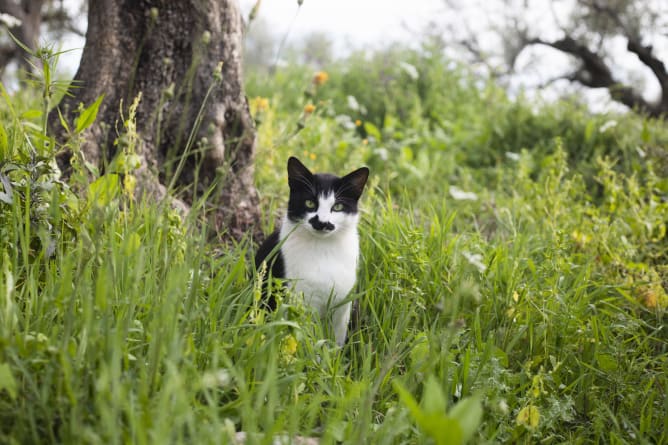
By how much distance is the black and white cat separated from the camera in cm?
233

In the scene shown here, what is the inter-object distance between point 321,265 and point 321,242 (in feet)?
0.40

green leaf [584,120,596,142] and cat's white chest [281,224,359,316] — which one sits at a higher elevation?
green leaf [584,120,596,142]

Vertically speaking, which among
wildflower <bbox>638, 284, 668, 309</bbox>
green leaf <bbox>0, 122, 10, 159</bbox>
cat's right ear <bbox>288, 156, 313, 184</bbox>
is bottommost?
wildflower <bbox>638, 284, 668, 309</bbox>

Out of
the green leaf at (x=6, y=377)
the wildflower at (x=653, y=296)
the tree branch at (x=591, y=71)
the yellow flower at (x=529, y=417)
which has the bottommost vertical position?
the yellow flower at (x=529, y=417)

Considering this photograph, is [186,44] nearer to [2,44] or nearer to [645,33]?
[2,44]

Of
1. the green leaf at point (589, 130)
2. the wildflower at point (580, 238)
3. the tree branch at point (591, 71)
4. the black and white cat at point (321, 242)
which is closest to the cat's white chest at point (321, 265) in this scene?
the black and white cat at point (321, 242)

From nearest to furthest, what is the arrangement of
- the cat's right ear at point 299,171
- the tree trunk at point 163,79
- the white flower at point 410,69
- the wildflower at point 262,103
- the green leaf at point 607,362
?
1. the green leaf at point 607,362
2. the cat's right ear at point 299,171
3. the tree trunk at point 163,79
4. the wildflower at point 262,103
5. the white flower at point 410,69

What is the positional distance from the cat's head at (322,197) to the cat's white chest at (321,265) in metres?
0.07

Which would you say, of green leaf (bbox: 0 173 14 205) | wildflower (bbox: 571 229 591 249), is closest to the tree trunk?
green leaf (bbox: 0 173 14 205)

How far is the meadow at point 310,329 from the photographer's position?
1362 millimetres

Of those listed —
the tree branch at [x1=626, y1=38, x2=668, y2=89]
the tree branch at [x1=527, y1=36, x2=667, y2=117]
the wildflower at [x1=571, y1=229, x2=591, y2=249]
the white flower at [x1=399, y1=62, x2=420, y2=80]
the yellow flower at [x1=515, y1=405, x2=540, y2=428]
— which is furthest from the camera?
the tree branch at [x1=527, y1=36, x2=667, y2=117]

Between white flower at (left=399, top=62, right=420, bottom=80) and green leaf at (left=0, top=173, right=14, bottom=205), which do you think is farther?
white flower at (left=399, top=62, right=420, bottom=80)

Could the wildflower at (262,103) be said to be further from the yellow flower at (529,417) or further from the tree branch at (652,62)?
the tree branch at (652,62)

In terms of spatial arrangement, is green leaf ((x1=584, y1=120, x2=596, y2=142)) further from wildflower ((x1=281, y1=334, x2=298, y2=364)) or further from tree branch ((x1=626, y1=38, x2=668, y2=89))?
wildflower ((x1=281, y1=334, x2=298, y2=364))
